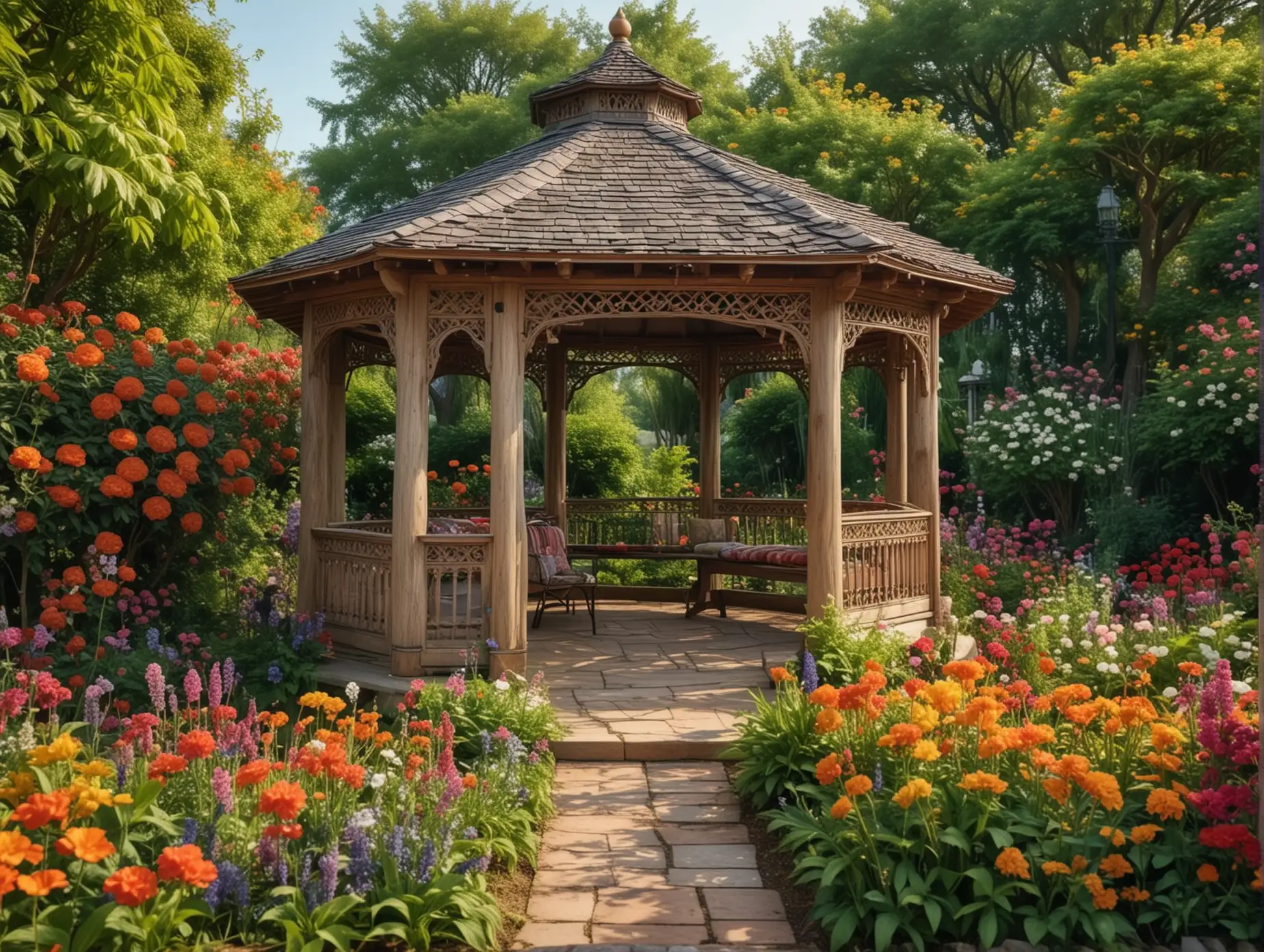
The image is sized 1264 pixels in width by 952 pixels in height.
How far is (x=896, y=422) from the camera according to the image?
10.4m

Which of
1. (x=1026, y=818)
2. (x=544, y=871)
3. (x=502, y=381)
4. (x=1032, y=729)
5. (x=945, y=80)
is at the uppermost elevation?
(x=945, y=80)

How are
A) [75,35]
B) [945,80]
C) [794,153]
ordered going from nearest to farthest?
[75,35] → [794,153] → [945,80]

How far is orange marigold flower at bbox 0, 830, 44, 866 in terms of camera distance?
120 inches

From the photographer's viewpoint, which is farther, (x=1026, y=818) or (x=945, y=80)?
(x=945, y=80)

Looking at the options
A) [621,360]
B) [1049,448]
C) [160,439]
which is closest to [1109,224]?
[1049,448]

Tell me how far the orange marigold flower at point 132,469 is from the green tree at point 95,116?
2.52m

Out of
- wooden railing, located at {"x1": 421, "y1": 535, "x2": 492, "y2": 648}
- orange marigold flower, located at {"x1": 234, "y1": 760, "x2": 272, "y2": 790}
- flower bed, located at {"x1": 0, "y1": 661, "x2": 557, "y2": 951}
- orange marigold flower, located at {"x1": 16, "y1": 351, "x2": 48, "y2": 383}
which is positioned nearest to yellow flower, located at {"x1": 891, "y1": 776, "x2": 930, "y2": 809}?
flower bed, located at {"x1": 0, "y1": 661, "x2": 557, "y2": 951}

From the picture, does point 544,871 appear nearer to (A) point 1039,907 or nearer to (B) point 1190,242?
(A) point 1039,907

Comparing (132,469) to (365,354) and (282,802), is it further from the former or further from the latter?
(282,802)

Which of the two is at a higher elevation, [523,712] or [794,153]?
[794,153]

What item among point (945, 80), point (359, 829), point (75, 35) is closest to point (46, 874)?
point (359, 829)

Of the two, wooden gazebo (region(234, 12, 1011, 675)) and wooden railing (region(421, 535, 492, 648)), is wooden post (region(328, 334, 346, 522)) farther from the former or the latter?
wooden railing (region(421, 535, 492, 648))

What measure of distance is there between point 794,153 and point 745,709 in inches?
628

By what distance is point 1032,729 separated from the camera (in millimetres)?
4090
